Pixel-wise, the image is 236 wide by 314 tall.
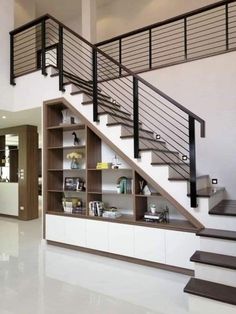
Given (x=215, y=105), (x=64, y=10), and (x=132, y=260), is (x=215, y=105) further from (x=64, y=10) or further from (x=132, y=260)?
(x=64, y=10)

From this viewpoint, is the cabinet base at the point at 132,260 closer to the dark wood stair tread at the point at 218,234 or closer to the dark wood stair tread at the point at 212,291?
the dark wood stair tread at the point at 218,234

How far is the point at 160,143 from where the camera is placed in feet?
14.3

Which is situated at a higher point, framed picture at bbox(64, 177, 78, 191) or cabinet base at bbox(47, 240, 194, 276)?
framed picture at bbox(64, 177, 78, 191)

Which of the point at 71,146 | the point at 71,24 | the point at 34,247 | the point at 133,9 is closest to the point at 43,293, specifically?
the point at 34,247

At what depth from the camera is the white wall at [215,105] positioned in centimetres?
407

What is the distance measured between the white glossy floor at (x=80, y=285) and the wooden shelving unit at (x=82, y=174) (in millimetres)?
710

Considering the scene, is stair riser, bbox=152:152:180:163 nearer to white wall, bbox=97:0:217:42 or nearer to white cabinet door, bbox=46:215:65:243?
white cabinet door, bbox=46:215:65:243

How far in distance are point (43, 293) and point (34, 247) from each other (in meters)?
1.83

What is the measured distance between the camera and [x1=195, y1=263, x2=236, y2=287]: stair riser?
2455mm

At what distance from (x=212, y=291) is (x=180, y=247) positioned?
0.98 meters

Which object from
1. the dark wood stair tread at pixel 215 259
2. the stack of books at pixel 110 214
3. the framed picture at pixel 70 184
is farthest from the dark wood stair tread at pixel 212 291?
the framed picture at pixel 70 184

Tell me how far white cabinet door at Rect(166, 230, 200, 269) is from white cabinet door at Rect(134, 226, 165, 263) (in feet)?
0.28

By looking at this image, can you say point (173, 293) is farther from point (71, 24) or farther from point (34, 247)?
point (71, 24)

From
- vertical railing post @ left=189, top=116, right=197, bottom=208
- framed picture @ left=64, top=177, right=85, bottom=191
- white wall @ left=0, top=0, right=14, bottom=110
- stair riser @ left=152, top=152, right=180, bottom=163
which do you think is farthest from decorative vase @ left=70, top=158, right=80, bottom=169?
vertical railing post @ left=189, top=116, right=197, bottom=208
